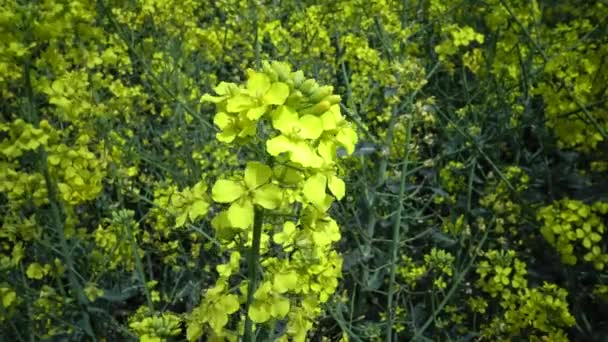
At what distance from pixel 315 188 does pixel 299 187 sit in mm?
75

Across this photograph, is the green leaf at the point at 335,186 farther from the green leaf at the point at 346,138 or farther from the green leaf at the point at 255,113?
the green leaf at the point at 255,113

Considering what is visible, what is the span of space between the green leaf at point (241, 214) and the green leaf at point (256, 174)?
5 centimetres

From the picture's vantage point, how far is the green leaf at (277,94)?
4.62ft

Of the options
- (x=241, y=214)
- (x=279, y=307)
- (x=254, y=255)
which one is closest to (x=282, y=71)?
(x=241, y=214)

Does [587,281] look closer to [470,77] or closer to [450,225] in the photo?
[450,225]

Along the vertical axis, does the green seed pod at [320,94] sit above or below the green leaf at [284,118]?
above

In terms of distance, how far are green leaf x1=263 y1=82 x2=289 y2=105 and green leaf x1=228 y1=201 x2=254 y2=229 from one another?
10.0 inches

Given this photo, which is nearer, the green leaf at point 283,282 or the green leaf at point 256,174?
the green leaf at point 256,174

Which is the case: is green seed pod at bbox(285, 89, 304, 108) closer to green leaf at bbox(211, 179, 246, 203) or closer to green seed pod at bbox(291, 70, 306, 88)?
green seed pod at bbox(291, 70, 306, 88)

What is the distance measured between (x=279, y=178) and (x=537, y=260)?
2952mm

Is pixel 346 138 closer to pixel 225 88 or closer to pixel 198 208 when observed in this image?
pixel 225 88

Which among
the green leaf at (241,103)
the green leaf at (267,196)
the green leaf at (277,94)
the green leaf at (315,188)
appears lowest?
the green leaf at (267,196)

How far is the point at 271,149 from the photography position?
1340mm

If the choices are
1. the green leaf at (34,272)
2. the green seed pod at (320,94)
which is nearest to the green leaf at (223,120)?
the green seed pod at (320,94)
